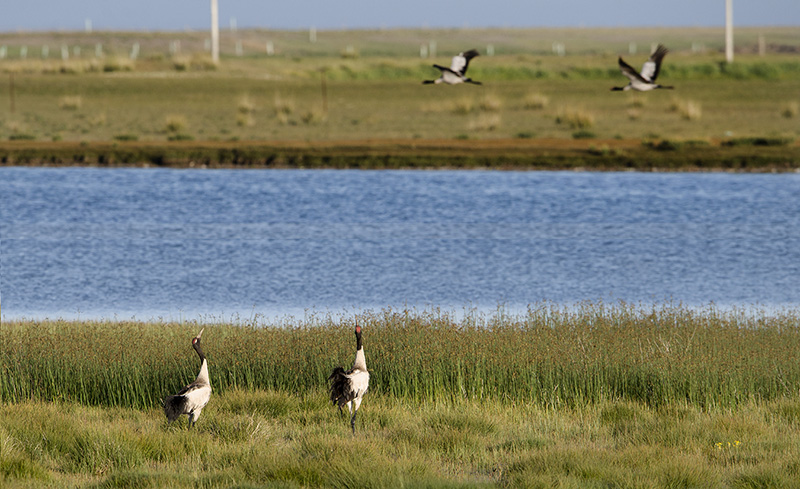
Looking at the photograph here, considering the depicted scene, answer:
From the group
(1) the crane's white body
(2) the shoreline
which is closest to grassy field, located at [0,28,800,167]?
(2) the shoreline

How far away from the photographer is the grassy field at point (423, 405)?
27.4ft

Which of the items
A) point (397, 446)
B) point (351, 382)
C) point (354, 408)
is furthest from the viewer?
point (354, 408)

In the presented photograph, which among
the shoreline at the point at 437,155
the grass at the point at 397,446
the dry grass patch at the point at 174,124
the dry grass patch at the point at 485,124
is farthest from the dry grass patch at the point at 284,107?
the grass at the point at 397,446

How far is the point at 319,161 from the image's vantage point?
3669 cm

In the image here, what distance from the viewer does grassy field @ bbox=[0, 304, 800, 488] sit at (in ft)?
27.4

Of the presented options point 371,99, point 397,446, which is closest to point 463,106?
point 371,99

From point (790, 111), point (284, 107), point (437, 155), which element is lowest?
point (437, 155)

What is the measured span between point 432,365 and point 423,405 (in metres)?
0.91

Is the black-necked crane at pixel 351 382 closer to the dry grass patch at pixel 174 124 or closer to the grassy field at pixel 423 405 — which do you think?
the grassy field at pixel 423 405

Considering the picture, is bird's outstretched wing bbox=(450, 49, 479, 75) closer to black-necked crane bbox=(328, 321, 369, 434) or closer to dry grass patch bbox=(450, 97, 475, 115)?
black-necked crane bbox=(328, 321, 369, 434)

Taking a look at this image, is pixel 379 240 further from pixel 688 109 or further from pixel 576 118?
pixel 688 109

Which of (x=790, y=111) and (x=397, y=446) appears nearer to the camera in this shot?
(x=397, y=446)

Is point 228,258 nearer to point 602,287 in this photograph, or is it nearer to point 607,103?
point 602,287

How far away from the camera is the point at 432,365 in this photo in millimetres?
11625
